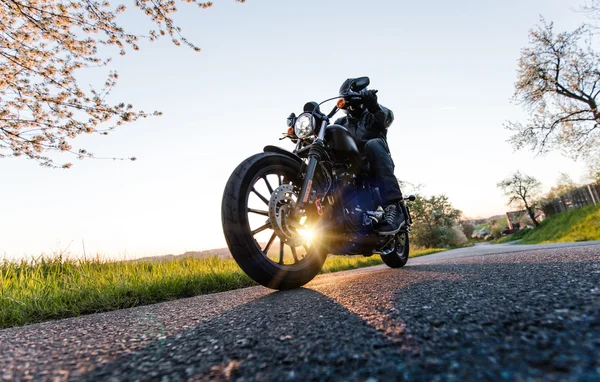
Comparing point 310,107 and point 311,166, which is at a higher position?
point 310,107

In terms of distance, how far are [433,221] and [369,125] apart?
94.8ft

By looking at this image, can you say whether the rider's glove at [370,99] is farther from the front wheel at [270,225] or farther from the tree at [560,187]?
the tree at [560,187]

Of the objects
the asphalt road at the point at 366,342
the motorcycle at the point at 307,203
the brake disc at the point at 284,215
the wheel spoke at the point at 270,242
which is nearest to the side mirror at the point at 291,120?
the motorcycle at the point at 307,203

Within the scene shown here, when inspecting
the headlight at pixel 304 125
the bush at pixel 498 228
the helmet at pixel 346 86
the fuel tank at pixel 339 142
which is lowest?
the bush at pixel 498 228

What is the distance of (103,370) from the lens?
A: 2.58 ft

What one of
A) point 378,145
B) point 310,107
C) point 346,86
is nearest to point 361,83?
point 346,86

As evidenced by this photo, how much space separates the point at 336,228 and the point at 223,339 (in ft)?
5.41

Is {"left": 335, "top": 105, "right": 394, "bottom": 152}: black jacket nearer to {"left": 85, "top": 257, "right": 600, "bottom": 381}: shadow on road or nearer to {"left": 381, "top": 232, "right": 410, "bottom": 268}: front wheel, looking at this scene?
{"left": 381, "top": 232, "right": 410, "bottom": 268}: front wheel

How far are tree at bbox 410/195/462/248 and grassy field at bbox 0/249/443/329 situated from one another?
25630mm

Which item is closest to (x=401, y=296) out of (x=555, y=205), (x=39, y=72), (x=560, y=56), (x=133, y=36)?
(x=133, y=36)

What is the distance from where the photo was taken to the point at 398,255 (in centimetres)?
385

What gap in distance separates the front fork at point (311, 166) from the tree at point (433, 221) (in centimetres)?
2606

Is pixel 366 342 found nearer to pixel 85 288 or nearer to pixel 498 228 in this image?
pixel 85 288

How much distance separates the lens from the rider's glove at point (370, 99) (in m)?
2.94
